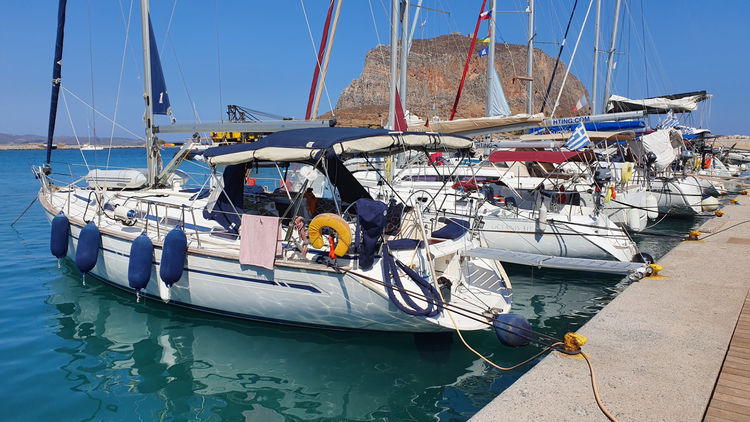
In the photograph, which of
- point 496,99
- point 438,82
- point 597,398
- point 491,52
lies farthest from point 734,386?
point 438,82

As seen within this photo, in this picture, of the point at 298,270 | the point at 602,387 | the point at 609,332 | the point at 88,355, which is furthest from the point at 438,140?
the point at 88,355

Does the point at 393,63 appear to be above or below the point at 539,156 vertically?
above

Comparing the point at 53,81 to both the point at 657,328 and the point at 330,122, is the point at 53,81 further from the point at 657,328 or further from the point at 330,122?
the point at 657,328

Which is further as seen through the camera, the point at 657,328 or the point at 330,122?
the point at 330,122

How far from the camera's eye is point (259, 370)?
22.2 ft

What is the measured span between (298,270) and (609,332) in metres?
3.96

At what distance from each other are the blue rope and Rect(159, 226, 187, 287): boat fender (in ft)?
10.3

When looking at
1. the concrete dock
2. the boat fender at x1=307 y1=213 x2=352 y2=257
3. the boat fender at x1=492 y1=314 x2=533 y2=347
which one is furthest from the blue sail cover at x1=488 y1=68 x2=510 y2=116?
the boat fender at x1=492 y1=314 x2=533 y2=347

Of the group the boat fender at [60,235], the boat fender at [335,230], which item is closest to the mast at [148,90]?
the boat fender at [60,235]

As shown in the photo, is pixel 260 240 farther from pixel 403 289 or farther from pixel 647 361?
pixel 647 361

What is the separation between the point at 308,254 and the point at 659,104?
793 inches

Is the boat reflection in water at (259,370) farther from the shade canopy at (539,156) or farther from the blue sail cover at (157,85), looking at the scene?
the shade canopy at (539,156)

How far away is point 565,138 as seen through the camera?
1570 centimetres

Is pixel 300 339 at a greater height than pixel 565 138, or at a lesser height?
lesser
